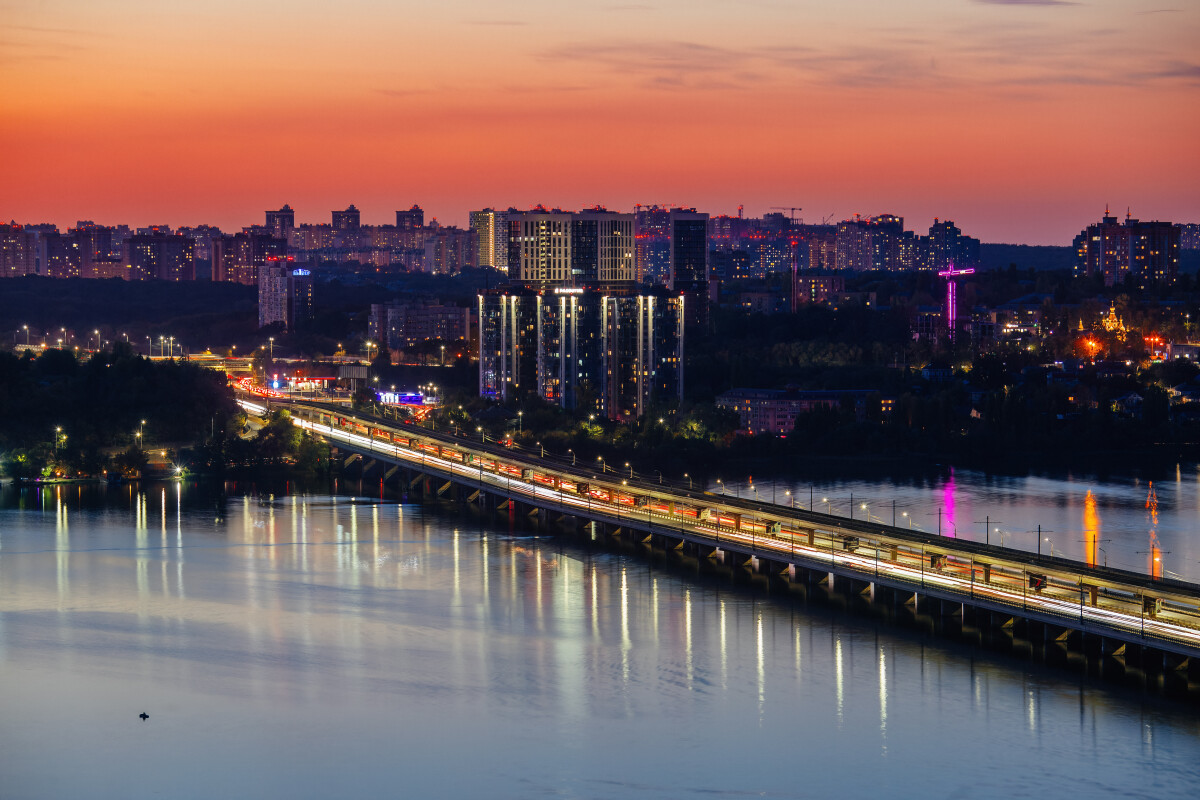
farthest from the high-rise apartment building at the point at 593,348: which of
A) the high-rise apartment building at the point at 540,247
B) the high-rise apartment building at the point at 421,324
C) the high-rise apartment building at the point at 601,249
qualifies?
the high-rise apartment building at the point at 421,324

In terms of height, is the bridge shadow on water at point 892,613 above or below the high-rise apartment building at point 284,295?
below

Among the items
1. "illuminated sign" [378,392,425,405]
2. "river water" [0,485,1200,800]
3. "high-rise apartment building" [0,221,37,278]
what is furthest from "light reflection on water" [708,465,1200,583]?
"high-rise apartment building" [0,221,37,278]

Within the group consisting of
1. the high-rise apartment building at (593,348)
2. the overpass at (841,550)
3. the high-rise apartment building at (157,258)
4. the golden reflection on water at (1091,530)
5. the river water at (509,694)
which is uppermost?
the high-rise apartment building at (157,258)

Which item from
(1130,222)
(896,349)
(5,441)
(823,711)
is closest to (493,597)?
(823,711)

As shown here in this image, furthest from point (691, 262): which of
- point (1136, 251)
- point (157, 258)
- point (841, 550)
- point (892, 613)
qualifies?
point (892, 613)

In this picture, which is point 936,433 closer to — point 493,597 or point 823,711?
point 493,597

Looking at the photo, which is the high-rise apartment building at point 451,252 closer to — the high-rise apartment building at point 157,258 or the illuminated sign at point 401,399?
the high-rise apartment building at point 157,258

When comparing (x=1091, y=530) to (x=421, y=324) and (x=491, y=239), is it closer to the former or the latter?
(x=421, y=324)
